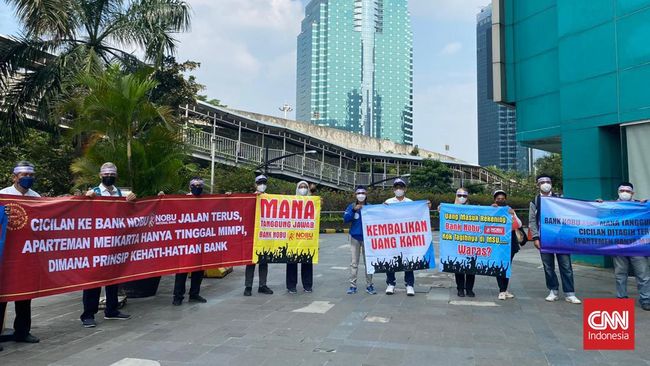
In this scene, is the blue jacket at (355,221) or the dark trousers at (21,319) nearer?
the dark trousers at (21,319)

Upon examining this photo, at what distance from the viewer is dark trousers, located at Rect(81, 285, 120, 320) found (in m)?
6.01

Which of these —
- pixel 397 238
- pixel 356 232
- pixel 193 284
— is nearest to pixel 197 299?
pixel 193 284

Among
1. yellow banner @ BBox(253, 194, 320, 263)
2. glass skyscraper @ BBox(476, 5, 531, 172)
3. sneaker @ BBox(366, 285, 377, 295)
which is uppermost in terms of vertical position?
glass skyscraper @ BBox(476, 5, 531, 172)

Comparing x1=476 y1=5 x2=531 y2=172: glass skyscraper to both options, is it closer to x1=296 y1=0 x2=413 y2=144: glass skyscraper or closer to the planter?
x1=296 y1=0 x2=413 y2=144: glass skyscraper

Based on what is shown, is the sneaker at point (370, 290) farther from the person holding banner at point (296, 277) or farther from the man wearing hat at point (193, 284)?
the man wearing hat at point (193, 284)

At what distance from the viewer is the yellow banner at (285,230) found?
26.3 feet

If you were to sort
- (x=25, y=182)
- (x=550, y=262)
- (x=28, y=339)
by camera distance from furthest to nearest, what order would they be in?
(x=550, y=262) → (x=25, y=182) → (x=28, y=339)

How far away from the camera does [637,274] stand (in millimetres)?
7027

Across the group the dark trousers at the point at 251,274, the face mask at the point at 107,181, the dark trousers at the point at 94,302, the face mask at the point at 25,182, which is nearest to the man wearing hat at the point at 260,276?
the dark trousers at the point at 251,274

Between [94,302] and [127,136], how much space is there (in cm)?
325

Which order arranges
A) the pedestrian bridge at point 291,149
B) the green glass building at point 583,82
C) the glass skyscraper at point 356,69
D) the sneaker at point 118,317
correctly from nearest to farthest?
the sneaker at point 118,317 → the green glass building at point 583,82 → the pedestrian bridge at point 291,149 → the glass skyscraper at point 356,69

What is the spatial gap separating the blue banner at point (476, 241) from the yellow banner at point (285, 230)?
224cm

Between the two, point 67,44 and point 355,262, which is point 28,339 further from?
point 67,44

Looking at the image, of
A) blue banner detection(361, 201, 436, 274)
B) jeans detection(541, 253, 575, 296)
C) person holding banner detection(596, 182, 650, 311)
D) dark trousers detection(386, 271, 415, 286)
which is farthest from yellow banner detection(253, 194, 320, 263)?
person holding banner detection(596, 182, 650, 311)
